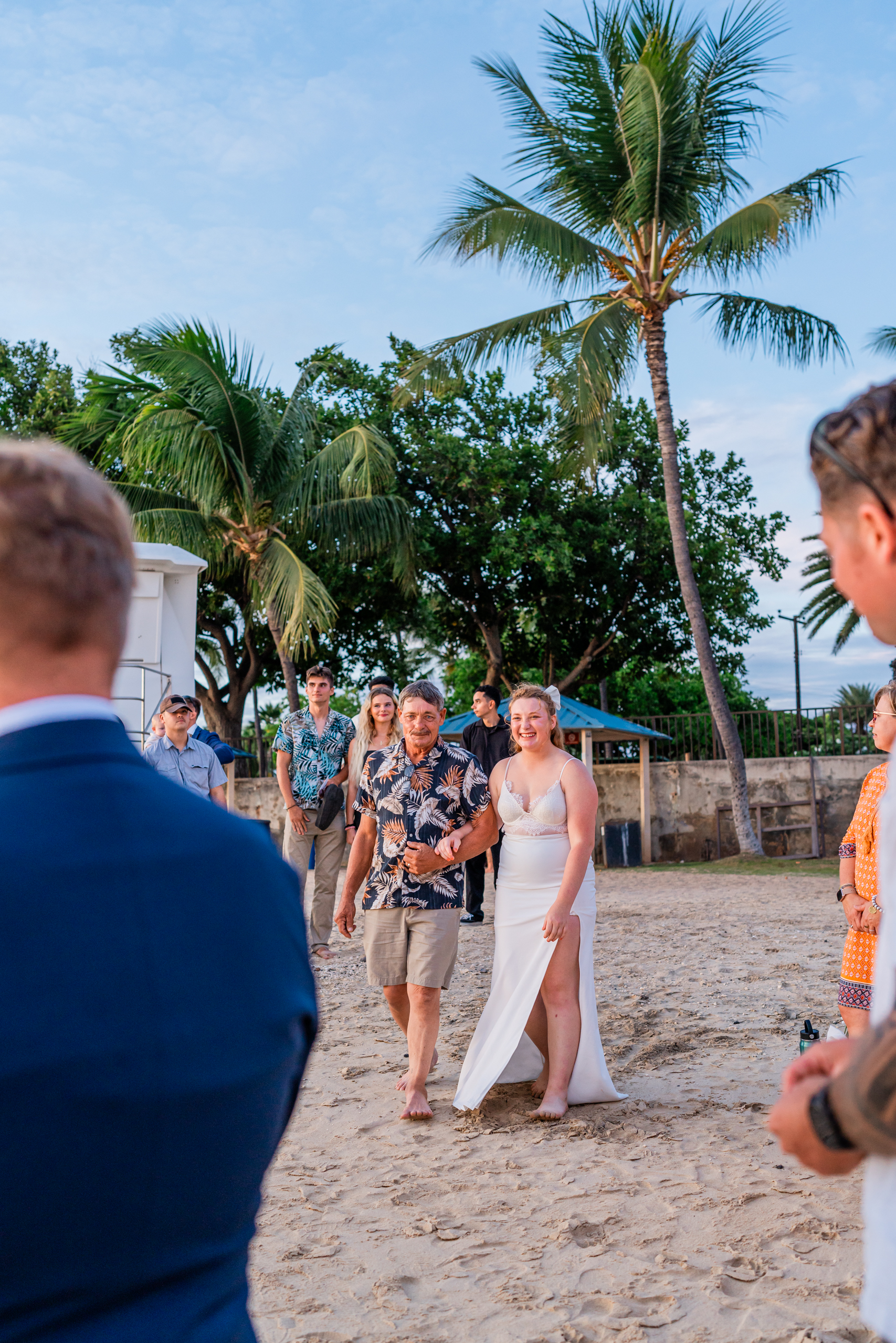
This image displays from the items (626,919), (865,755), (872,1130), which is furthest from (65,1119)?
(865,755)

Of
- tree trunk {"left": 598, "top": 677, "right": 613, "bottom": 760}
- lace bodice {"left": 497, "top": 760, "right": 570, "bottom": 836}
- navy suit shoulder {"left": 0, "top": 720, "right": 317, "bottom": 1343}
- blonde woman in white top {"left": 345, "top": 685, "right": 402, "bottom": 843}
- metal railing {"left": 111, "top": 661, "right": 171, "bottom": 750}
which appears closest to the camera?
navy suit shoulder {"left": 0, "top": 720, "right": 317, "bottom": 1343}

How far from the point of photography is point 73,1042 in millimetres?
1048

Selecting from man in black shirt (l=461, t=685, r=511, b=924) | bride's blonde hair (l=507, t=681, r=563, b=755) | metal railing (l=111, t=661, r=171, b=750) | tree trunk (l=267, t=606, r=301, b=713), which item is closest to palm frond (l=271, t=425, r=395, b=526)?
tree trunk (l=267, t=606, r=301, b=713)

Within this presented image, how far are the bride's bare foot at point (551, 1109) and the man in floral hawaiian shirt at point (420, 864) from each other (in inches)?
20.4

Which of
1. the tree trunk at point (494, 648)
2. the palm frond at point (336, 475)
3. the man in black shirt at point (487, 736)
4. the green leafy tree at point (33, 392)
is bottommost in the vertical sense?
the man in black shirt at point (487, 736)

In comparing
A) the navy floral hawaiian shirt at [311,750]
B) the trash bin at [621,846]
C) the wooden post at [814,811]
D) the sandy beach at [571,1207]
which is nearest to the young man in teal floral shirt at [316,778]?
the navy floral hawaiian shirt at [311,750]

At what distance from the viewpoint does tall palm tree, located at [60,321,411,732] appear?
16656 millimetres

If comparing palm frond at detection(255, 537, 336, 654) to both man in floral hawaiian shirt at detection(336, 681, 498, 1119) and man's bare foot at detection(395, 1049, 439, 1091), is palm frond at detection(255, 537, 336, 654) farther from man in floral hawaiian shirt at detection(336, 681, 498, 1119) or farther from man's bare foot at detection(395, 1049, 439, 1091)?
man in floral hawaiian shirt at detection(336, 681, 498, 1119)

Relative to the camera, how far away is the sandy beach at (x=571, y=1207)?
318cm

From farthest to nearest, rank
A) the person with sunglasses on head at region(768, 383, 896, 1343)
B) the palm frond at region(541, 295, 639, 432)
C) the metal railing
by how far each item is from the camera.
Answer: the palm frond at region(541, 295, 639, 432)
the metal railing
the person with sunglasses on head at region(768, 383, 896, 1343)

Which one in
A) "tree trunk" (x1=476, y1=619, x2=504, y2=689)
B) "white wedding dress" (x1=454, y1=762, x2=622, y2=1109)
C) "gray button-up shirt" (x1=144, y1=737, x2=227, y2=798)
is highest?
"tree trunk" (x1=476, y1=619, x2=504, y2=689)

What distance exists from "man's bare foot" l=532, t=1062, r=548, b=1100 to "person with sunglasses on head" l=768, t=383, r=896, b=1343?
13.9ft

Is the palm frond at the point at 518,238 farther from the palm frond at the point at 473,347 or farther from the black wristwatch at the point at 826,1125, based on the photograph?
the black wristwatch at the point at 826,1125

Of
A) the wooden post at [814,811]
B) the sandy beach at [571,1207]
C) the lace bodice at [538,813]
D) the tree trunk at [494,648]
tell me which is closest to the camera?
the sandy beach at [571,1207]
